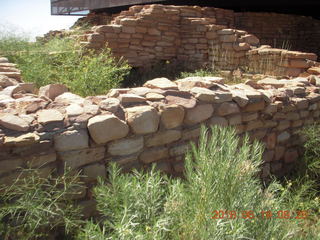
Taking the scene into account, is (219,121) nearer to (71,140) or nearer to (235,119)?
(235,119)

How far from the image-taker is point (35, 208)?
5.27ft

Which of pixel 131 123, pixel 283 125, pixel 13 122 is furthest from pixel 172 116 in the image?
pixel 283 125

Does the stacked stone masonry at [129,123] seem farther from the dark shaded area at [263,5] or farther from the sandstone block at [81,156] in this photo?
the dark shaded area at [263,5]

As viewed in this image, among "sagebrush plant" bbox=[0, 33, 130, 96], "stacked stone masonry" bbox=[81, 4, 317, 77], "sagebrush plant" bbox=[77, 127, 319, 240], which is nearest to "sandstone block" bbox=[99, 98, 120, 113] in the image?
"sagebrush plant" bbox=[77, 127, 319, 240]

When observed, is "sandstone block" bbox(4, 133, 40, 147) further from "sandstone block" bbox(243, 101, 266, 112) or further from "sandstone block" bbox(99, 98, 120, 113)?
"sandstone block" bbox(243, 101, 266, 112)

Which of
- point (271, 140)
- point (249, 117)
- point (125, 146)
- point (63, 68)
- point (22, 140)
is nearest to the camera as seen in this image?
point (22, 140)

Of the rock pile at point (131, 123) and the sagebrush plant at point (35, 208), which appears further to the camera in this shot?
the rock pile at point (131, 123)

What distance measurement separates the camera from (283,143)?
348cm

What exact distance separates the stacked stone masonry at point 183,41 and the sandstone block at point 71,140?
4.38m

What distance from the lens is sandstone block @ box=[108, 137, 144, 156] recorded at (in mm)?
2131

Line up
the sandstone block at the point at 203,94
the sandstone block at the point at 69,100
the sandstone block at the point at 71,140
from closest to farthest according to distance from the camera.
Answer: the sandstone block at the point at 71,140 < the sandstone block at the point at 69,100 < the sandstone block at the point at 203,94

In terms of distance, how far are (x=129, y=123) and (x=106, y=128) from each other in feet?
0.67

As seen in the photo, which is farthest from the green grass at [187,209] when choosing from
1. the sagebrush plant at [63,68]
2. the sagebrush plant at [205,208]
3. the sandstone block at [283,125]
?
the sagebrush plant at [63,68]

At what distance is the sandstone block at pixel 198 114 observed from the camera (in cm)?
254
